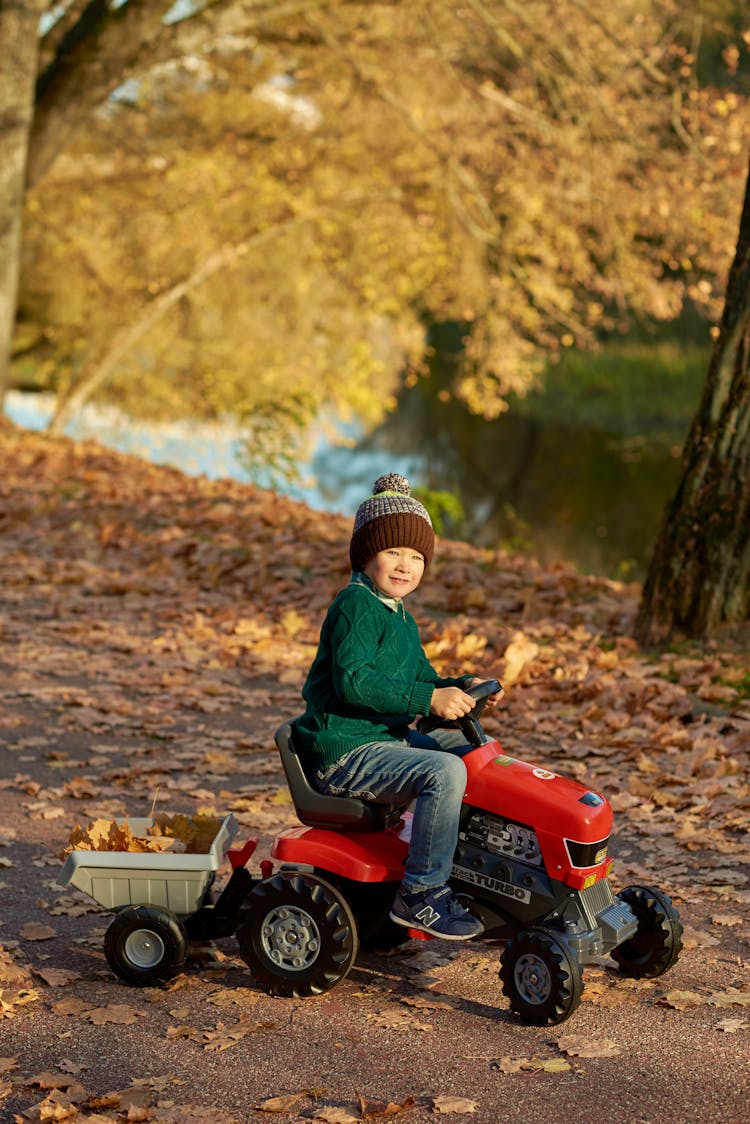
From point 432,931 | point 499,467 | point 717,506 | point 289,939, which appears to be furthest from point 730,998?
point 499,467

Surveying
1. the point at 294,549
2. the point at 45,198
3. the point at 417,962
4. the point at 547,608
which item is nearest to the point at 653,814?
the point at 417,962

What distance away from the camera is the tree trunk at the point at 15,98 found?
1474 centimetres

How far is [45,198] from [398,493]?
2002 centimetres

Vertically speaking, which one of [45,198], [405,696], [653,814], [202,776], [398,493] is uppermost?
[45,198]

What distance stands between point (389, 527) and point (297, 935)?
4.57ft

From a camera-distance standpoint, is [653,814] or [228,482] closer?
[653,814]

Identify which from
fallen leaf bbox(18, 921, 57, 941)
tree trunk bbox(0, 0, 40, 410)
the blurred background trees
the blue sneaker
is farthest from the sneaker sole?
tree trunk bbox(0, 0, 40, 410)

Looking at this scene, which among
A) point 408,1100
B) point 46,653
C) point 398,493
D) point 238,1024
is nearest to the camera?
point 408,1100

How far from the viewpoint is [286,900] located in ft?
13.5

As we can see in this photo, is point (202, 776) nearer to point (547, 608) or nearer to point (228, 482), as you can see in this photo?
point (547, 608)

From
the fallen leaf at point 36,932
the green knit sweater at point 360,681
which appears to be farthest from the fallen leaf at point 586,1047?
the fallen leaf at point 36,932

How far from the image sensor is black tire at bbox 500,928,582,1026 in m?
3.85

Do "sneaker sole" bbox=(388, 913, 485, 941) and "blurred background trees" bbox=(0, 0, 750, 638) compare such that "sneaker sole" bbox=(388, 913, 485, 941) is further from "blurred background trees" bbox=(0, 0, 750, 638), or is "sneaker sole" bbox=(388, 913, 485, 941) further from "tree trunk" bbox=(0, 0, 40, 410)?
"tree trunk" bbox=(0, 0, 40, 410)

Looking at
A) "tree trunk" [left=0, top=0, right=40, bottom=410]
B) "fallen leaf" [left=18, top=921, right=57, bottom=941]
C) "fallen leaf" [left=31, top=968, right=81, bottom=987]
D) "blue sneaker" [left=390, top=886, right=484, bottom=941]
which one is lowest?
"fallen leaf" [left=18, top=921, right=57, bottom=941]
